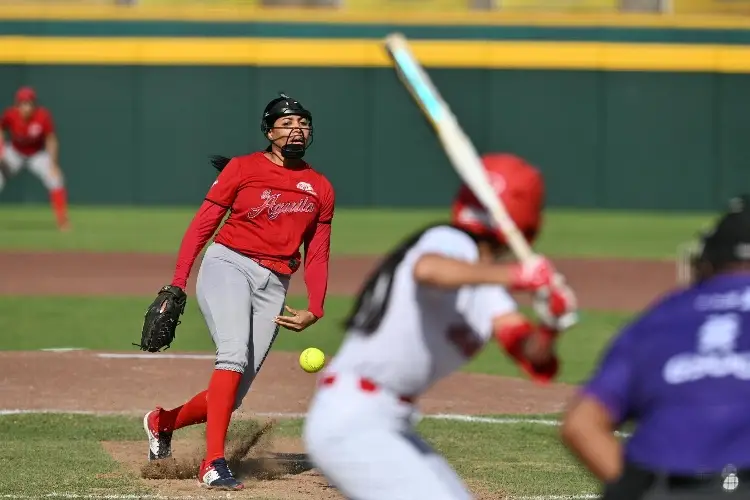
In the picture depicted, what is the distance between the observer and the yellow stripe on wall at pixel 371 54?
28.0 meters

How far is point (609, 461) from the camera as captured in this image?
3621mm

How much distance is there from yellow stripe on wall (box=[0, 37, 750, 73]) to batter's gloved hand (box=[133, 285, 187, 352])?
67.0ft

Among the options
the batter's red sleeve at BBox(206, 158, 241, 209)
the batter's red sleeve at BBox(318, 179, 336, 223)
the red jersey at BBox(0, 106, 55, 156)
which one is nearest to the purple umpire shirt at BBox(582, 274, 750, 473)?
the batter's red sleeve at BBox(206, 158, 241, 209)

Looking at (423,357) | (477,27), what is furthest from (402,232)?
(423,357)

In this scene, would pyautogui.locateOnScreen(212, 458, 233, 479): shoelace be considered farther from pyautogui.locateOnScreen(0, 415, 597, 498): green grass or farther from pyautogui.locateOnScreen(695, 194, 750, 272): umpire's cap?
pyautogui.locateOnScreen(695, 194, 750, 272): umpire's cap

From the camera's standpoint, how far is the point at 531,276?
4184mm

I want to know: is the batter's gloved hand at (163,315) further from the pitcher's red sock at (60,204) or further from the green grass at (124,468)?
the pitcher's red sock at (60,204)

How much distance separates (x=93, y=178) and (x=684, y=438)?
2602 centimetres

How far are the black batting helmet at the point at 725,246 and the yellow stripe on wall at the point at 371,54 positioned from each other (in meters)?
24.4

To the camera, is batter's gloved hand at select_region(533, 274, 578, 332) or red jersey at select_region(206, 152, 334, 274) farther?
red jersey at select_region(206, 152, 334, 274)

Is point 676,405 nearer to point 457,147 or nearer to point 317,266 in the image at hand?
point 457,147

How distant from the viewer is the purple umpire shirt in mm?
3574

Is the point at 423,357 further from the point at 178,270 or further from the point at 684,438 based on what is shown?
the point at 178,270

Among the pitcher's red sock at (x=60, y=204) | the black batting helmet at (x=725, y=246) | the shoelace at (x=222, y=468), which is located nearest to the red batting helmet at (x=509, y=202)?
the black batting helmet at (x=725, y=246)
